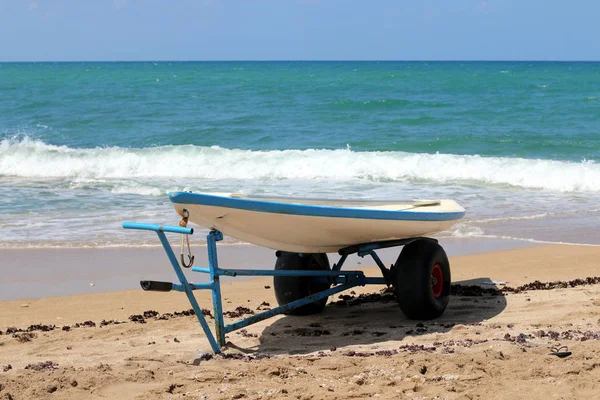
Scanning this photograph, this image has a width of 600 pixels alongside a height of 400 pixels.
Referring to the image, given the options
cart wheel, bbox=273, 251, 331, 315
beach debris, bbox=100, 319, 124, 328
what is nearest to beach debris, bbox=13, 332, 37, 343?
beach debris, bbox=100, 319, 124, 328

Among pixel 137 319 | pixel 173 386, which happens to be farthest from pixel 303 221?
pixel 137 319

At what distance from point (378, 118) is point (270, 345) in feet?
81.2

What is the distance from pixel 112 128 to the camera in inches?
1115

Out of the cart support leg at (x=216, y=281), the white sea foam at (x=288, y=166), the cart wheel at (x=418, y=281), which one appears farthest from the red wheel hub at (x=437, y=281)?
the white sea foam at (x=288, y=166)

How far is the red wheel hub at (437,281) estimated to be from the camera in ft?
21.7

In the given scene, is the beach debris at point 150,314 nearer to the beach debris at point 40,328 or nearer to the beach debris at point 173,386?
the beach debris at point 40,328

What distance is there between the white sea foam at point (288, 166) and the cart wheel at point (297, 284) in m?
10.0

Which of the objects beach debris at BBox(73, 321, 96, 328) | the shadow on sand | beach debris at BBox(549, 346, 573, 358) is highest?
beach debris at BBox(549, 346, 573, 358)

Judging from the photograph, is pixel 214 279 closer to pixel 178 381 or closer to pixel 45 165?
Result: pixel 178 381

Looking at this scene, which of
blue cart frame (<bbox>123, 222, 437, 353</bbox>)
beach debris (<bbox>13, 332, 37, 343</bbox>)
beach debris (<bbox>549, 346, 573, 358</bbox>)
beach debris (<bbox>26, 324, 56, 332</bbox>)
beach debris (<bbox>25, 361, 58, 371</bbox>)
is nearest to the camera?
beach debris (<bbox>549, 346, 573, 358</bbox>)

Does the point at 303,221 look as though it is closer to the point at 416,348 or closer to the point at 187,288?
the point at 187,288

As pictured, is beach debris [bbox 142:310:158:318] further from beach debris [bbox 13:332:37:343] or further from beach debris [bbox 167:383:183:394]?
beach debris [bbox 167:383:183:394]

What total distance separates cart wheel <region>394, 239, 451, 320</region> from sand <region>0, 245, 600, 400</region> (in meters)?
0.11

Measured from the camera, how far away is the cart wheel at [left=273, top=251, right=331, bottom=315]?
6688mm
